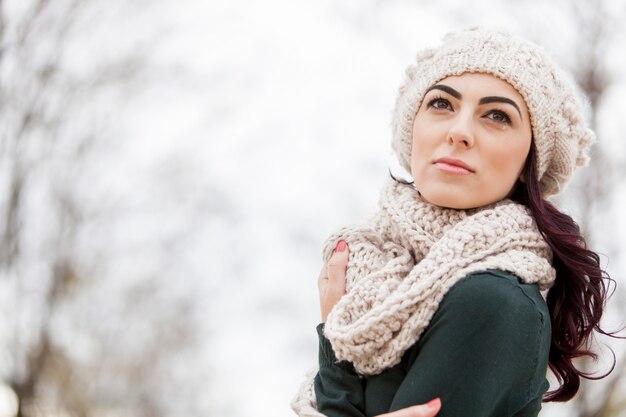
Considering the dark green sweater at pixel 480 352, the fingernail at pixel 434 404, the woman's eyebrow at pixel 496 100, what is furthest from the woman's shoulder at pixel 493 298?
the woman's eyebrow at pixel 496 100

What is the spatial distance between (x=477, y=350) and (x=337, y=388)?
35 centimetres

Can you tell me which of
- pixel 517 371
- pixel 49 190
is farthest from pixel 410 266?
pixel 49 190

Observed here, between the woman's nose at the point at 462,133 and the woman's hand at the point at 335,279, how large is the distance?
344 mm

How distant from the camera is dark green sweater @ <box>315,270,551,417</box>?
61.6 inches

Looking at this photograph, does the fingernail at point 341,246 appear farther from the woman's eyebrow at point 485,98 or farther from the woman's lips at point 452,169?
the woman's eyebrow at point 485,98

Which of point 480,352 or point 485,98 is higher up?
point 485,98

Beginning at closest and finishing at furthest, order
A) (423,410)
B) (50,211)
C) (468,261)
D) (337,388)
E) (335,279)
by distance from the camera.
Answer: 1. (423,410)
2. (468,261)
3. (337,388)
4. (335,279)
5. (50,211)

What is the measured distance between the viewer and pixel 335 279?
1.89m

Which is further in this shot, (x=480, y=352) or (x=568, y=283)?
(x=568, y=283)

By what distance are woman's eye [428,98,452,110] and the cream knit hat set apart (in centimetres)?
4

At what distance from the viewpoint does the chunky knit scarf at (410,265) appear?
5.36ft

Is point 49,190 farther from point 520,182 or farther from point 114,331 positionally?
point 520,182

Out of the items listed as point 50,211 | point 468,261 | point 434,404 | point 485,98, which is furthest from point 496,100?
point 50,211

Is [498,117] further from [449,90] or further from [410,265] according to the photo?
[410,265]
